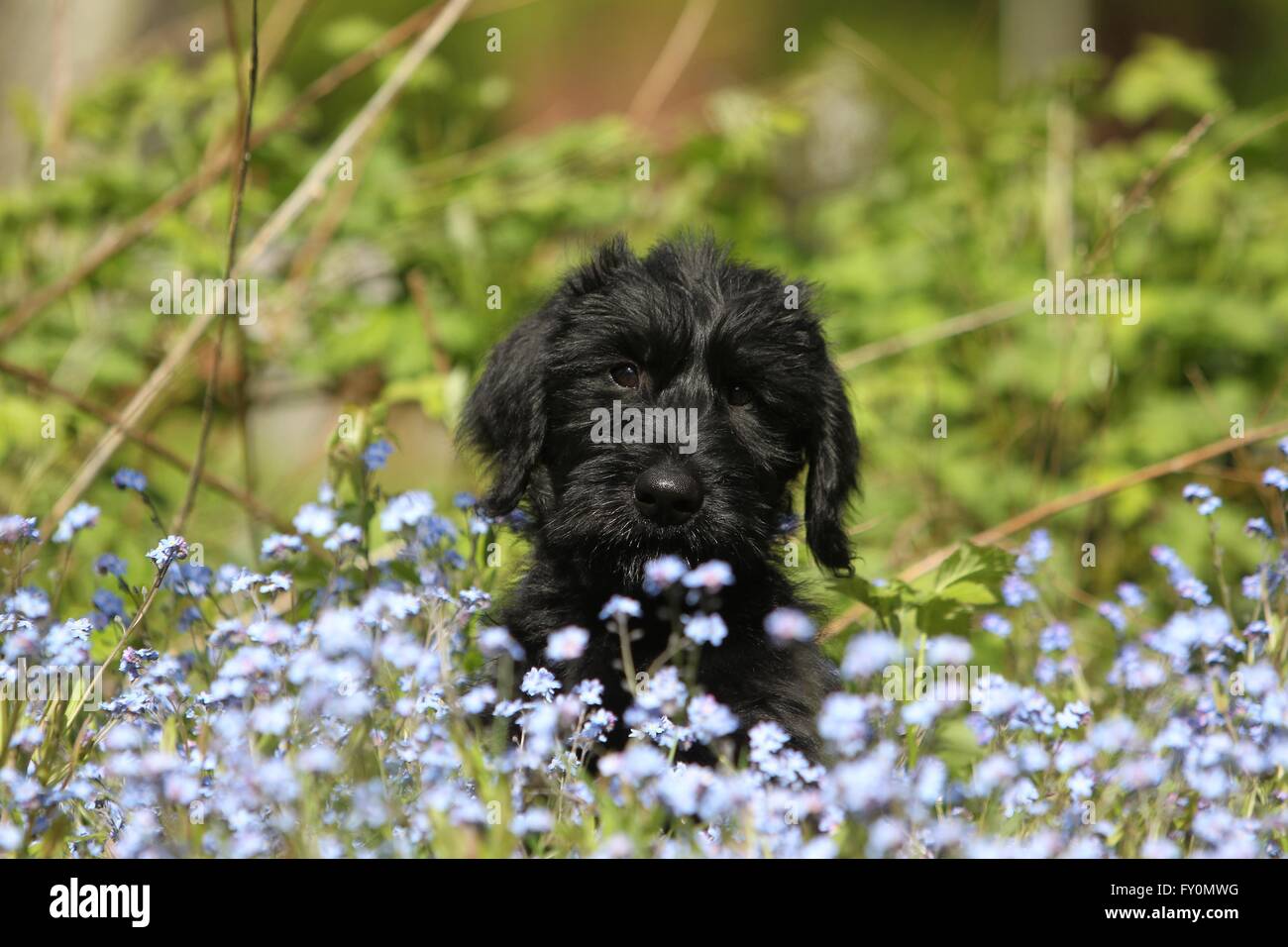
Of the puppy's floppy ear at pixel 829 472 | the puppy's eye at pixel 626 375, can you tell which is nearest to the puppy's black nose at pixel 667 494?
the puppy's eye at pixel 626 375

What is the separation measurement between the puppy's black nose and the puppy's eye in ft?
1.45

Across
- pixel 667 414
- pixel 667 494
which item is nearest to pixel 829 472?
pixel 667 414

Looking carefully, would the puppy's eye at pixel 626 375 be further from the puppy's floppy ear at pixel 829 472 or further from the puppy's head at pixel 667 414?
the puppy's floppy ear at pixel 829 472

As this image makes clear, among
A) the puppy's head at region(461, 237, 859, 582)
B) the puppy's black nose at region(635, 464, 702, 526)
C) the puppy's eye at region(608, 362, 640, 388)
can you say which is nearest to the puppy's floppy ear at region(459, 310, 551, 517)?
the puppy's head at region(461, 237, 859, 582)

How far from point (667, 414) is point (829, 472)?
0.56m

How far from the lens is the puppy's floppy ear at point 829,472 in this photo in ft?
12.5

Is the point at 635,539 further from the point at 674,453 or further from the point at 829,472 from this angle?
the point at 829,472

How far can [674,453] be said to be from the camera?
3.46m

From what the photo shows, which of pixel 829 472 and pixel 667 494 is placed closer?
pixel 667 494

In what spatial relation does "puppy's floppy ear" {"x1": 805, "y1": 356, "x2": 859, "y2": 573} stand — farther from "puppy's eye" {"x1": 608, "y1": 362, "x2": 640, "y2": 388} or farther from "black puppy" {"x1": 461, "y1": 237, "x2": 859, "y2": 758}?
"puppy's eye" {"x1": 608, "y1": 362, "x2": 640, "y2": 388}

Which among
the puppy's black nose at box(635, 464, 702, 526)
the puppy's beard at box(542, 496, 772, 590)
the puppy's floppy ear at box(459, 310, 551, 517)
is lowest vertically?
the puppy's beard at box(542, 496, 772, 590)

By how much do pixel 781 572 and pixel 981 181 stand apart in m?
3.62

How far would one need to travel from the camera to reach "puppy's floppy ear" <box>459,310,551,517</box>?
3.78 metres

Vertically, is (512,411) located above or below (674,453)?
above
